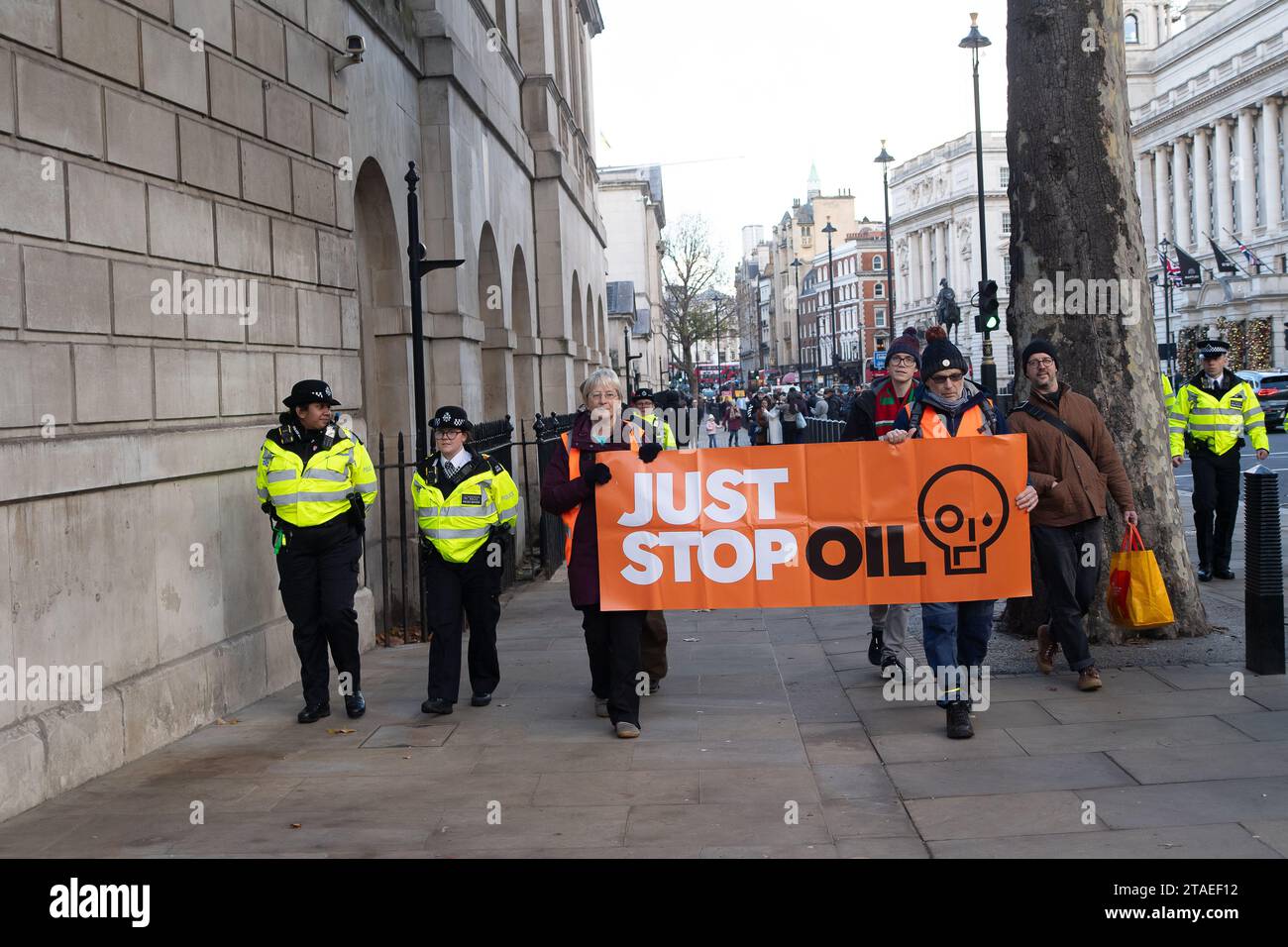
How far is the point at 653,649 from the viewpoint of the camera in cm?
909

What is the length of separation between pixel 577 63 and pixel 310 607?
2510 centimetres

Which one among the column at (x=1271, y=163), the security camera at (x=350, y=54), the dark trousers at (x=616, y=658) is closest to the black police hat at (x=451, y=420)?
the dark trousers at (x=616, y=658)

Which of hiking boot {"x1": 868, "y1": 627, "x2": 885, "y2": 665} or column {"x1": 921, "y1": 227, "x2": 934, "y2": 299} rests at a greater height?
column {"x1": 921, "y1": 227, "x2": 934, "y2": 299}

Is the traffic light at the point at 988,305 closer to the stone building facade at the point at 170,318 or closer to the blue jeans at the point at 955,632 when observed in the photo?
the stone building facade at the point at 170,318

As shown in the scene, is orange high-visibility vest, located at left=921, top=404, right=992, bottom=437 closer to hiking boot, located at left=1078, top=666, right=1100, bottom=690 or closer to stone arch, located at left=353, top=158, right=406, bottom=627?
hiking boot, located at left=1078, top=666, right=1100, bottom=690

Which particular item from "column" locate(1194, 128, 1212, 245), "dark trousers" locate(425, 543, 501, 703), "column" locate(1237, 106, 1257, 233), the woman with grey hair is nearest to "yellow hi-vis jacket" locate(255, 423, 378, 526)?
"dark trousers" locate(425, 543, 501, 703)

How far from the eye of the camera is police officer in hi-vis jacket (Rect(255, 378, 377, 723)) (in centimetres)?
829

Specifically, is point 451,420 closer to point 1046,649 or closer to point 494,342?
point 1046,649

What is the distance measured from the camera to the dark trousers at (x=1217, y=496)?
1289cm

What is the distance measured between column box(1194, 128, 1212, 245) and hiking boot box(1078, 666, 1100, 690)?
9624 cm

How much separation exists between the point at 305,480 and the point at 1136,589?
4.86 metres

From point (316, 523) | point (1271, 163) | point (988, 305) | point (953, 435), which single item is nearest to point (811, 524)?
point (953, 435)

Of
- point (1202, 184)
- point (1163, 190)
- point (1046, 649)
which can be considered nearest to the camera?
point (1046, 649)
